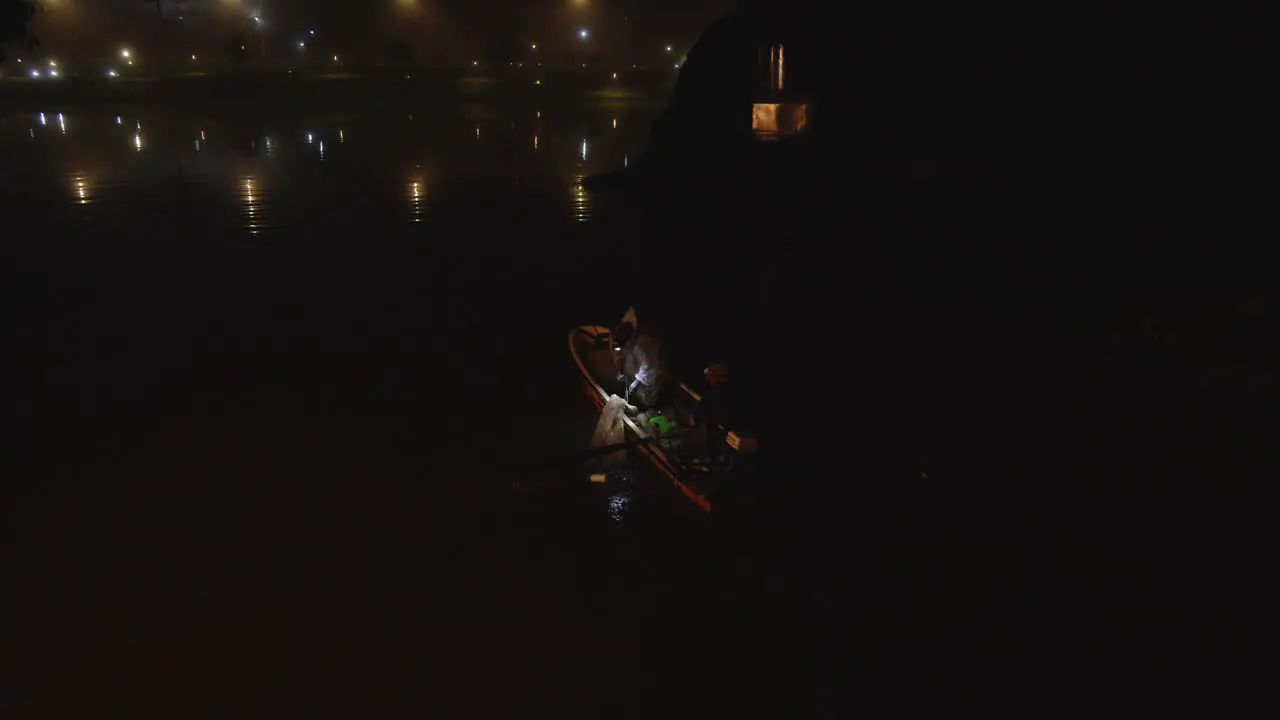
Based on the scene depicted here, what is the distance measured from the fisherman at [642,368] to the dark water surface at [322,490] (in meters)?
0.98

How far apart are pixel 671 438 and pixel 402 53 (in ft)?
170

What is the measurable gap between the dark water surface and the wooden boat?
49cm

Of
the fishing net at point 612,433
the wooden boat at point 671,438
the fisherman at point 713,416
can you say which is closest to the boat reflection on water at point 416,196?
the wooden boat at point 671,438

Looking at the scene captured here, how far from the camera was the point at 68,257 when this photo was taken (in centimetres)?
1858

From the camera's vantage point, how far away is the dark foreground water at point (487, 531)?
6.31m

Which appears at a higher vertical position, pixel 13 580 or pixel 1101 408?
pixel 1101 408

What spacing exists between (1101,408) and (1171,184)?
19.6ft

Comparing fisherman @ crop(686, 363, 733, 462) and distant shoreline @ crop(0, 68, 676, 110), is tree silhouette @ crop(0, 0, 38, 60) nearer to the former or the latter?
fisherman @ crop(686, 363, 733, 462)

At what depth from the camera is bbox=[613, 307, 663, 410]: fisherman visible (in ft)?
29.5

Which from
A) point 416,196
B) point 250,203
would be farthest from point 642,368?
point 250,203

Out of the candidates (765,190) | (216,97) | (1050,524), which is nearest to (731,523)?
(1050,524)

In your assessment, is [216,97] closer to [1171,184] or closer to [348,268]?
[348,268]

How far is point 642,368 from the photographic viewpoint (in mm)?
9125

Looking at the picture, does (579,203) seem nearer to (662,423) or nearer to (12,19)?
(12,19)
